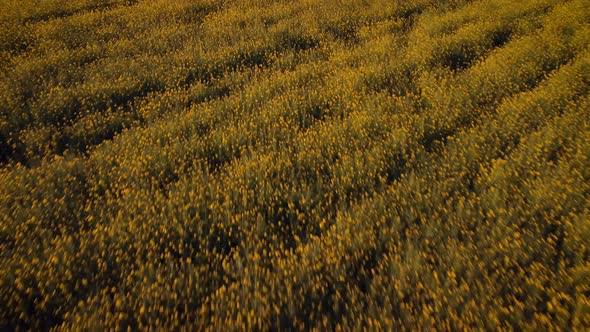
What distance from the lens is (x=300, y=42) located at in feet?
32.6

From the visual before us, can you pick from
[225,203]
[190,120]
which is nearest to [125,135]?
[190,120]

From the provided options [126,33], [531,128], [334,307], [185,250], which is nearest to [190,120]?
[185,250]

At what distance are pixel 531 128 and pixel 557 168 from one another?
3.63 ft

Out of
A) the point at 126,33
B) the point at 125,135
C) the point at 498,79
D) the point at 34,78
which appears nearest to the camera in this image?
the point at 125,135

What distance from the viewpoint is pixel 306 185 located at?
4.67 meters

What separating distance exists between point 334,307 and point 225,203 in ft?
6.14

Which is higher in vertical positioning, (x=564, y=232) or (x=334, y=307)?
(x=564, y=232)

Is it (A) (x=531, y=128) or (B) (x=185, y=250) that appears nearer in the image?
(B) (x=185, y=250)

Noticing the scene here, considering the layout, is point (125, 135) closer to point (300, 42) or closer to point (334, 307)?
point (334, 307)

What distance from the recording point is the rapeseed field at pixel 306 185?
3201mm

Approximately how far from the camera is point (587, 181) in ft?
13.8

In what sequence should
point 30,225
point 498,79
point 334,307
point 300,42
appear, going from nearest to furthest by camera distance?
point 334,307 → point 30,225 → point 498,79 → point 300,42

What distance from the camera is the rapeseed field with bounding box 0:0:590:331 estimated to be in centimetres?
320

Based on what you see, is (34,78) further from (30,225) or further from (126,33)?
(30,225)
